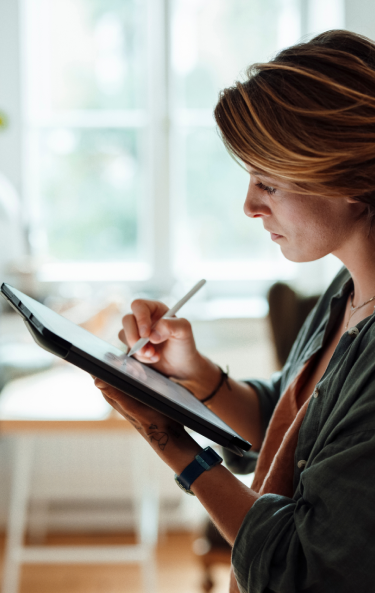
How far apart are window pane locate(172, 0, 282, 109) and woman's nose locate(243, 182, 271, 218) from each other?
2.11 m

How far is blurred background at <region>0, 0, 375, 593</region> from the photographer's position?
249cm

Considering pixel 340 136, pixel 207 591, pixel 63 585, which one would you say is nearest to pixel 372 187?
pixel 340 136

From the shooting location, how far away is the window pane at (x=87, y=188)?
8.94 ft

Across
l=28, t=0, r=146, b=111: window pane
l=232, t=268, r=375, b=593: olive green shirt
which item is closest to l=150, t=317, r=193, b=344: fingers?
l=232, t=268, r=375, b=593: olive green shirt

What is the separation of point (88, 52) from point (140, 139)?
48 centimetres

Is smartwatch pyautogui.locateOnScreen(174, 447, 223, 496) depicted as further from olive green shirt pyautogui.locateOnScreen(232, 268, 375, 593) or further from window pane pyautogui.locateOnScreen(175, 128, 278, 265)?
window pane pyautogui.locateOnScreen(175, 128, 278, 265)

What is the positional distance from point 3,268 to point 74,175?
58 centimetres

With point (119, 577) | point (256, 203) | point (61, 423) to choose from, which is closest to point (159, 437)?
point (256, 203)

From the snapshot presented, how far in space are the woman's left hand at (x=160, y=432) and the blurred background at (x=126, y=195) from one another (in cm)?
169

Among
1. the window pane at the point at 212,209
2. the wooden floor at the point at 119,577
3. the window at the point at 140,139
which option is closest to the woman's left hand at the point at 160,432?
the wooden floor at the point at 119,577

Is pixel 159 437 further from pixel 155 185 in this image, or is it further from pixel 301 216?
pixel 155 185

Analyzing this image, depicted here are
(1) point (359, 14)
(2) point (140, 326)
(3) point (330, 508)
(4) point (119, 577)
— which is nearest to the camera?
(3) point (330, 508)

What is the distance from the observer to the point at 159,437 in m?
0.70

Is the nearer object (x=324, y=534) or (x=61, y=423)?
(x=324, y=534)
